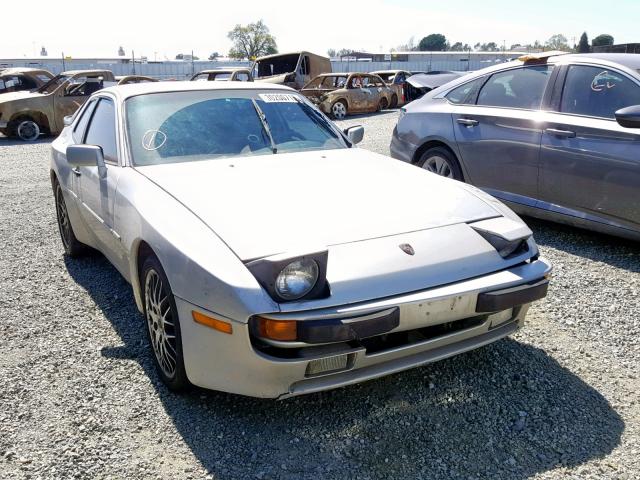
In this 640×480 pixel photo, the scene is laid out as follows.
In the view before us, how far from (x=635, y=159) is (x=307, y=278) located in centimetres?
306

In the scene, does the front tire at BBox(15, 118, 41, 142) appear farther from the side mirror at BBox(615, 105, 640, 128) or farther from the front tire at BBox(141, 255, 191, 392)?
the side mirror at BBox(615, 105, 640, 128)

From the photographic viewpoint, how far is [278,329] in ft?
6.97

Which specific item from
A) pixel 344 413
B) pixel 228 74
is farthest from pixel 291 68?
pixel 344 413

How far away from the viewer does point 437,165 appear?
5.65 metres

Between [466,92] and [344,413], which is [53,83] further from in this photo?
[344,413]

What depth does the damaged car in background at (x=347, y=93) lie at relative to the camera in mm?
16938

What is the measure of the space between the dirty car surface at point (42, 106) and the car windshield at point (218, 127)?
10.6 metres

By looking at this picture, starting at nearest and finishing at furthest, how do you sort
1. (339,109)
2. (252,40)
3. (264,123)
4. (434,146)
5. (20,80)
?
(264,123) → (434,146) → (20,80) → (339,109) → (252,40)

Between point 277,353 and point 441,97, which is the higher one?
point 441,97

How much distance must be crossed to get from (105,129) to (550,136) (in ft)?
11.2

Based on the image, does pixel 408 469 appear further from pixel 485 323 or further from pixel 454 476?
pixel 485 323

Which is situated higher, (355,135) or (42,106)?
(355,135)

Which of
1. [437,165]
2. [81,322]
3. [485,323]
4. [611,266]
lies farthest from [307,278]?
[437,165]

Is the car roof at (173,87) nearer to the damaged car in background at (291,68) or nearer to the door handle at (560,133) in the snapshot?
the door handle at (560,133)
